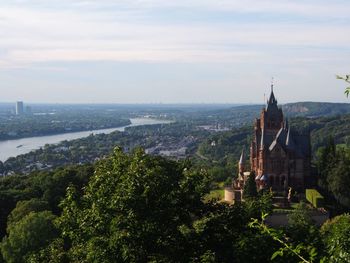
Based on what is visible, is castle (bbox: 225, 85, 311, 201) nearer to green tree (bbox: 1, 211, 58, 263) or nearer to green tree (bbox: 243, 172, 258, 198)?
green tree (bbox: 243, 172, 258, 198)

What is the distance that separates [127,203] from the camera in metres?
15.1

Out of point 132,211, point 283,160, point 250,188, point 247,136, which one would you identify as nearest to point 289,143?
point 283,160

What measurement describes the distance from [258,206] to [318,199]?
873 inches

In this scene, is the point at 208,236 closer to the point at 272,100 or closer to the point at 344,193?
the point at 344,193

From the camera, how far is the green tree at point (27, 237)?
1214 inches

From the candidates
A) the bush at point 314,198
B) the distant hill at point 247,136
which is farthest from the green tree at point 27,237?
the distant hill at point 247,136

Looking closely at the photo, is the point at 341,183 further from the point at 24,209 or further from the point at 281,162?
the point at 24,209

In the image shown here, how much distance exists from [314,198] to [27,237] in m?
21.0

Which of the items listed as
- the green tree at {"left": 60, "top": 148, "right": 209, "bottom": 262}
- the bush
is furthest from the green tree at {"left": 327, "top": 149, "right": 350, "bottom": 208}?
the green tree at {"left": 60, "top": 148, "right": 209, "bottom": 262}

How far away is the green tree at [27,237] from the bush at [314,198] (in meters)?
19.4

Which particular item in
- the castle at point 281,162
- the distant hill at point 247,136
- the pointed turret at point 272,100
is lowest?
the distant hill at point 247,136

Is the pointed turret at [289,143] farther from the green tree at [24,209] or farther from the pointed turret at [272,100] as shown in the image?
the green tree at [24,209]

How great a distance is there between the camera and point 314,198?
129 feet

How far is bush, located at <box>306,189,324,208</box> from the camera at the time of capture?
3875cm
